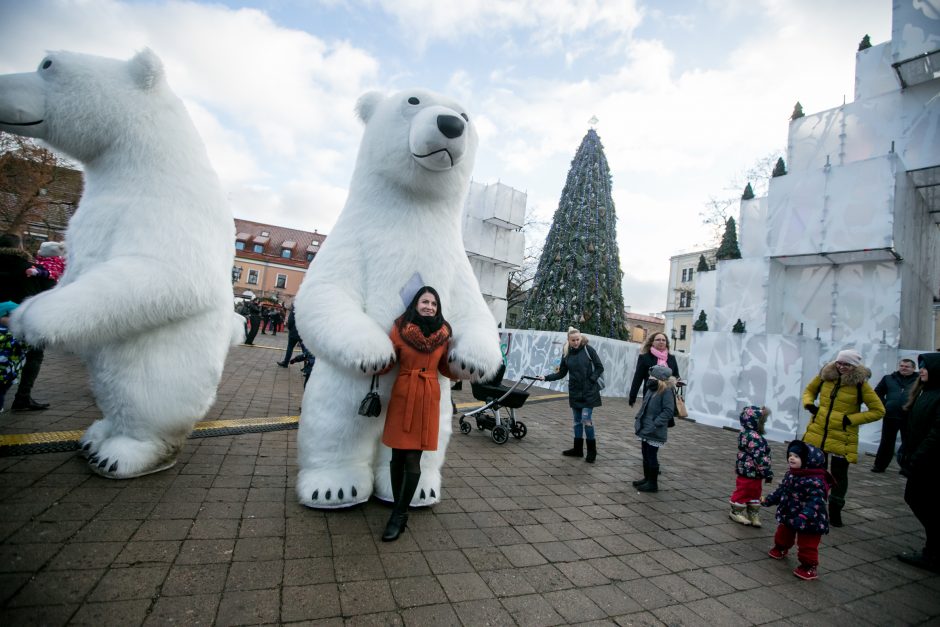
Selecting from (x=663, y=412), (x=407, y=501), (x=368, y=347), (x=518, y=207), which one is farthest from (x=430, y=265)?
(x=518, y=207)

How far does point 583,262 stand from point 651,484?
10.9 metres

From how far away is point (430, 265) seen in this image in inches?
110

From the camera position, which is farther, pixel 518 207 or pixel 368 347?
pixel 518 207

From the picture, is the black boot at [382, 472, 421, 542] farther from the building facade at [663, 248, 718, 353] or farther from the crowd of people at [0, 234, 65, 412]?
the building facade at [663, 248, 718, 353]

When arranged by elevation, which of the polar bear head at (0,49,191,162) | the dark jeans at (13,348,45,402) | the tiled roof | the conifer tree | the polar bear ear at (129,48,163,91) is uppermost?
the tiled roof

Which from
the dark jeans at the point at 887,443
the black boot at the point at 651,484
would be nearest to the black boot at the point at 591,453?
the black boot at the point at 651,484

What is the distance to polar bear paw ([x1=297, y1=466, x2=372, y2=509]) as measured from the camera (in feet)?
8.84

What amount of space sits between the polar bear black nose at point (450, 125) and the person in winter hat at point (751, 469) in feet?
A: 11.4

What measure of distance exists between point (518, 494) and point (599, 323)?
38.1 ft

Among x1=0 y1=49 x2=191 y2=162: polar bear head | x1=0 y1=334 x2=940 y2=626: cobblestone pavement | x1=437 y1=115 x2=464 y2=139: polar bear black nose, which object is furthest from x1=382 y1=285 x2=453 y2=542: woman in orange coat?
x1=0 y1=49 x2=191 y2=162: polar bear head

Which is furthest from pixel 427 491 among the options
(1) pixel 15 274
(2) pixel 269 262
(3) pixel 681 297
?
(3) pixel 681 297

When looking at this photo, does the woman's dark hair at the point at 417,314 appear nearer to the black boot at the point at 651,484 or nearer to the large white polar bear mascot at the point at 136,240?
the large white polar bear mascot at the point at 136,240

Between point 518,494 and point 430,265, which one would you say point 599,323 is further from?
point 430,265

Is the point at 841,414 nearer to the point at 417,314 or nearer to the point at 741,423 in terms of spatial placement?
the point at 741,423
